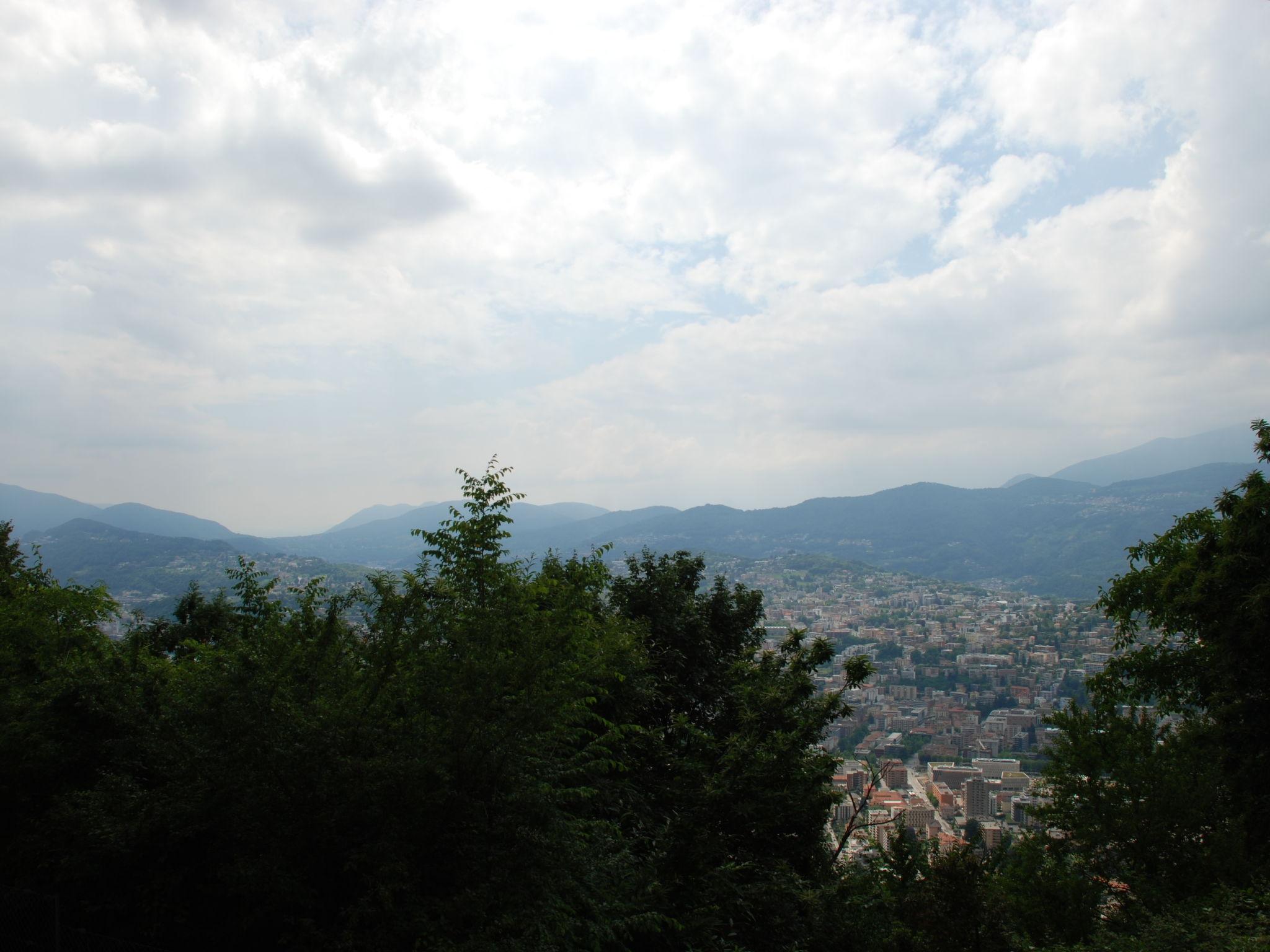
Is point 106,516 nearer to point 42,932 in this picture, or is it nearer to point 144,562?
point 144,562

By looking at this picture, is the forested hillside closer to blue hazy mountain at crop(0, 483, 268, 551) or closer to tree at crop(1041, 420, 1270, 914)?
tree at crop(1041, 420, 1270, 914)

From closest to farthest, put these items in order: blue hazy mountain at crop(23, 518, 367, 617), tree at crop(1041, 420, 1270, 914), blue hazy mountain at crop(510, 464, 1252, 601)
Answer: tree at crop(1041, 420, 1270, 914), blue hazy mountain at crop(23, 518, 367, 617), blue hazy mountain at crop(510, 464, 1252, 601)

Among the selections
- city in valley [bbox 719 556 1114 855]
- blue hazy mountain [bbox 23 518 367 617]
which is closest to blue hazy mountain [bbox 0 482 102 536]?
blue hazy mountain [bbox 23 518 367 617]

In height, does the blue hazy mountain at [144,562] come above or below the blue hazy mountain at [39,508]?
below

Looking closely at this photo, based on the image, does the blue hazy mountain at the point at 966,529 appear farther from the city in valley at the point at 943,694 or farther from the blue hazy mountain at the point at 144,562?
the blue hazy mountain at the point at 144,562

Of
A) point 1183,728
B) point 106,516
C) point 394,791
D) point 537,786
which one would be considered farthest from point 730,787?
point 106,516

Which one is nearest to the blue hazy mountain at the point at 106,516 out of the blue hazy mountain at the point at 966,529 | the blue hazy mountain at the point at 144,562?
the blue hazy mountain at the point at 144,562

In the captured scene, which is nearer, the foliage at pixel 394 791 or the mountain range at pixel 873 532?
the foliage at pixel 394 791
